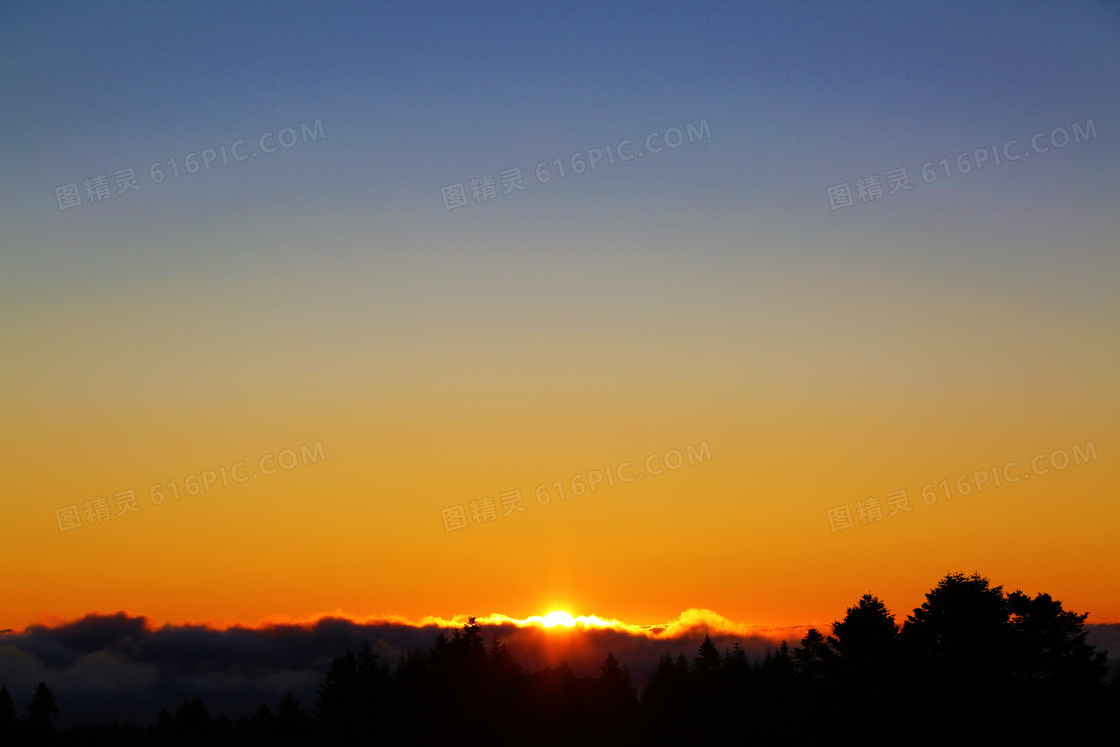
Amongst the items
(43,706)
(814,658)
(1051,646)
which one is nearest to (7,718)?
(43,706)

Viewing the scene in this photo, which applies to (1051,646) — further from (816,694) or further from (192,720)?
(192,720)

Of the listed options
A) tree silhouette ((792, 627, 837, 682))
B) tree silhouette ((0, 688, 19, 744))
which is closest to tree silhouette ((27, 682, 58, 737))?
tree silhouette ((0, 688, 19, 744))

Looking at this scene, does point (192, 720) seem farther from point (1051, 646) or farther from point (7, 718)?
point (1051, 646)

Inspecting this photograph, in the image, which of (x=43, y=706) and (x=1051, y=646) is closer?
(x=1051, y=646)

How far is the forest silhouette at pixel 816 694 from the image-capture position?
7312cm

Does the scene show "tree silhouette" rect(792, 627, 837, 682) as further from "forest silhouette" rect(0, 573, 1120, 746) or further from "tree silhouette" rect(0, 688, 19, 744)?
"tree silhouette" rect(0, 688, 19, 744)

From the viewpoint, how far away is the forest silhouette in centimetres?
7312

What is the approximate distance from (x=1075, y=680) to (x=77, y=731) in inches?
7360

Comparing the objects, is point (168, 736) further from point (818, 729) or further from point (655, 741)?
point (818, 729)

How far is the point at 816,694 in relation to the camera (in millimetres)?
84812

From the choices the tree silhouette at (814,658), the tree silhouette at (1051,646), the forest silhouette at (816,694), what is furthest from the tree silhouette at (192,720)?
the tree silhouette at (1051,646)

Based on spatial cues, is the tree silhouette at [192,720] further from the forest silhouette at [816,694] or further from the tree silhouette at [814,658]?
the tree silhouette at [814,658]

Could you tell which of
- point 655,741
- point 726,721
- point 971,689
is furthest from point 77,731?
point 971,689

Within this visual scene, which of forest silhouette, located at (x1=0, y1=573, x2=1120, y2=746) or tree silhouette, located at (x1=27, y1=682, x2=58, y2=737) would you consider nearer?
forest silhouette, located at (x1=0, y1=573, x2=1120, y2=746)
